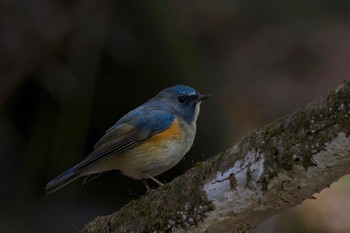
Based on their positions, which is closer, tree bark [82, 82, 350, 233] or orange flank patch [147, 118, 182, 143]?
tree bark [82, 82, 350, 233]

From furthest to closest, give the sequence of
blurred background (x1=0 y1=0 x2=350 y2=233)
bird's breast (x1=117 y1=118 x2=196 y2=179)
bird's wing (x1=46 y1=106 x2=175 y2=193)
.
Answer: blurred background (x1=0 y1=0 x2=350 y2=233), bird's breast (x1=117 y1=118 x2=196 y2=179), bird's wing (x1=46 y1=106 x2=175 y2=193)

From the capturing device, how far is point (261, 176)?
284cm

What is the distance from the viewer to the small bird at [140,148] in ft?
14.3

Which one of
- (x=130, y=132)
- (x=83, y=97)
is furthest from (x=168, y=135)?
(x=83, y=97)

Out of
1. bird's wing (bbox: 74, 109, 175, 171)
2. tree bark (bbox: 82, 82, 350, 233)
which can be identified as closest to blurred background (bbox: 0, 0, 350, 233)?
bird's wing (bbox: 74, 109, 175, 171)

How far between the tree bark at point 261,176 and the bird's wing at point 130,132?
881 mm

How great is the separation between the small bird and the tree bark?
0.88 meters

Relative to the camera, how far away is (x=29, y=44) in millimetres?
6711

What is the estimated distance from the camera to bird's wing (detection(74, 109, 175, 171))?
4.36 m

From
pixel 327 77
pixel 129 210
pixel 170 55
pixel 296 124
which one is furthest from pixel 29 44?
pixel 327 77

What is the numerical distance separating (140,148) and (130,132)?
142 millimetres

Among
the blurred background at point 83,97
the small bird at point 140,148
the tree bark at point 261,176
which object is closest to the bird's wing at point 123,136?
the small bird at point 140,148

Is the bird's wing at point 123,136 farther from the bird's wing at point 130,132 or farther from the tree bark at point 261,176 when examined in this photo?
the tree bark at point 261,176

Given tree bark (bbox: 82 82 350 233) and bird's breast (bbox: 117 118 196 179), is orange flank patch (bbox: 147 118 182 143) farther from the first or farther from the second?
tree bark (bbox: 82 82 350 233)
